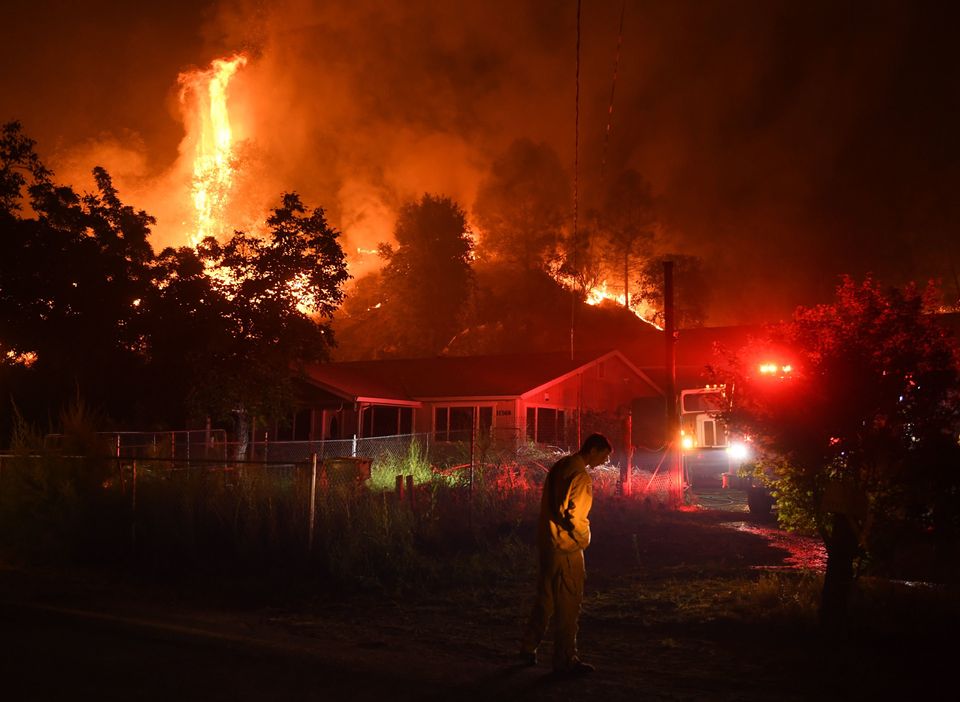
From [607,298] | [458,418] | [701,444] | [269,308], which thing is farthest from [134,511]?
[607,298]

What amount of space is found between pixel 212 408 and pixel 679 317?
45.6 meters

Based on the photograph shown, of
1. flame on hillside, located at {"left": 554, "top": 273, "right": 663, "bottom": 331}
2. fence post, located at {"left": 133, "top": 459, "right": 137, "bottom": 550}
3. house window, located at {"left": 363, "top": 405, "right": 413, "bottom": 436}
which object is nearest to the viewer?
fence post, located at {"left": 133, "top": 459, "right": 137, "bottom": 550}

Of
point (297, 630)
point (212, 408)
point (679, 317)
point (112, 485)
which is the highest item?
point (679, 317)

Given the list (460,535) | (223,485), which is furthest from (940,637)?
(223,485)

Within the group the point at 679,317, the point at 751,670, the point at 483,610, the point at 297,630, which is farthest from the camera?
the point at 679,317

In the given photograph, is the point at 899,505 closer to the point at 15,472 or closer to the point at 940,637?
the point at 940,637

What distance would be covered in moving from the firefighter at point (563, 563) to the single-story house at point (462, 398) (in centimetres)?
1772

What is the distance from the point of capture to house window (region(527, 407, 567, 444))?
89.4 feet

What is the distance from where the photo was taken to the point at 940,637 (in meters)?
6.78

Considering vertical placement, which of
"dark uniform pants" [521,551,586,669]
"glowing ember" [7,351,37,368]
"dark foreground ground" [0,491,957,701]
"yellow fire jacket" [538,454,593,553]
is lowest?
"dark foreground ground" [0,491,957,701]

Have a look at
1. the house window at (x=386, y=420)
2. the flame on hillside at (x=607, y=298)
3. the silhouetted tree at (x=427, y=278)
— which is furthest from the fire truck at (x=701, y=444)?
Result: the flame on hillside at (x=607, y=298)

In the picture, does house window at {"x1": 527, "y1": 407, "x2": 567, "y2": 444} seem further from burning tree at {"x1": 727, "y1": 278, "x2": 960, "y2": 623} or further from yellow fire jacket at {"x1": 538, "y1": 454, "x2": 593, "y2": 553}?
yellow fire jacket at {"x1": 538, "y1": 454, "x2": 593, "y2": 553}

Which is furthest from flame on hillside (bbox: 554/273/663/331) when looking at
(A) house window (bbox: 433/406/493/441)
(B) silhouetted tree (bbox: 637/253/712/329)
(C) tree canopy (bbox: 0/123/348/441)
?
(C) tree canopy (bbox: 0/123/348/441)

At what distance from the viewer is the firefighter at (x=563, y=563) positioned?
607 cm
